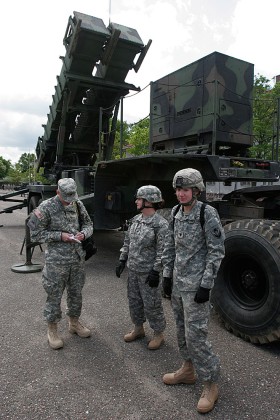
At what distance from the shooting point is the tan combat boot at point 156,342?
3.26 meters

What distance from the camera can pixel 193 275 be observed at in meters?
2.58

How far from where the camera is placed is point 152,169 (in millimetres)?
5426

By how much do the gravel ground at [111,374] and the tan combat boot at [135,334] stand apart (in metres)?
0.05

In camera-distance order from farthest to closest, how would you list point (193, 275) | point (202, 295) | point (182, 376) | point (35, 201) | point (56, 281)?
point (35, 201)
point (56, 281)
point (182, 376)
point (193, 275)
point (202, 295)

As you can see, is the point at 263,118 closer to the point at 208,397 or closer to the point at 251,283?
the point at 251,283

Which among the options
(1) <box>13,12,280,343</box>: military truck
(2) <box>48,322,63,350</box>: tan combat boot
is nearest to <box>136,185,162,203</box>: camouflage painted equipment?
(1) <box>13,12,280,343</box>: military truck

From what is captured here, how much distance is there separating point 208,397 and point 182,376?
1.03 ft

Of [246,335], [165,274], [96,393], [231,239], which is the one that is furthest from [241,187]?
[96,393]

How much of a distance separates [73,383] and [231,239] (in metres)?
1.97

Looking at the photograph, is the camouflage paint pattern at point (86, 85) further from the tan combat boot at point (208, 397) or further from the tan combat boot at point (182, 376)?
the tan combat boot at point (208, 397)

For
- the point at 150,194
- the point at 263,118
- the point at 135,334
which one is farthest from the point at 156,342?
the point at 263,118

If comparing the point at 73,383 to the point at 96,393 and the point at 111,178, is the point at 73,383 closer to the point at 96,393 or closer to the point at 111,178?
the point at 96,393

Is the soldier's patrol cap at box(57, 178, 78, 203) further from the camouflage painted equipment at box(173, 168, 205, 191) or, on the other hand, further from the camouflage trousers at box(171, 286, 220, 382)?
the camouflage trousers at box(171, 286, 220, 382)

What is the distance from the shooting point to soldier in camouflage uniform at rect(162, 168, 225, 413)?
247 centimetres
